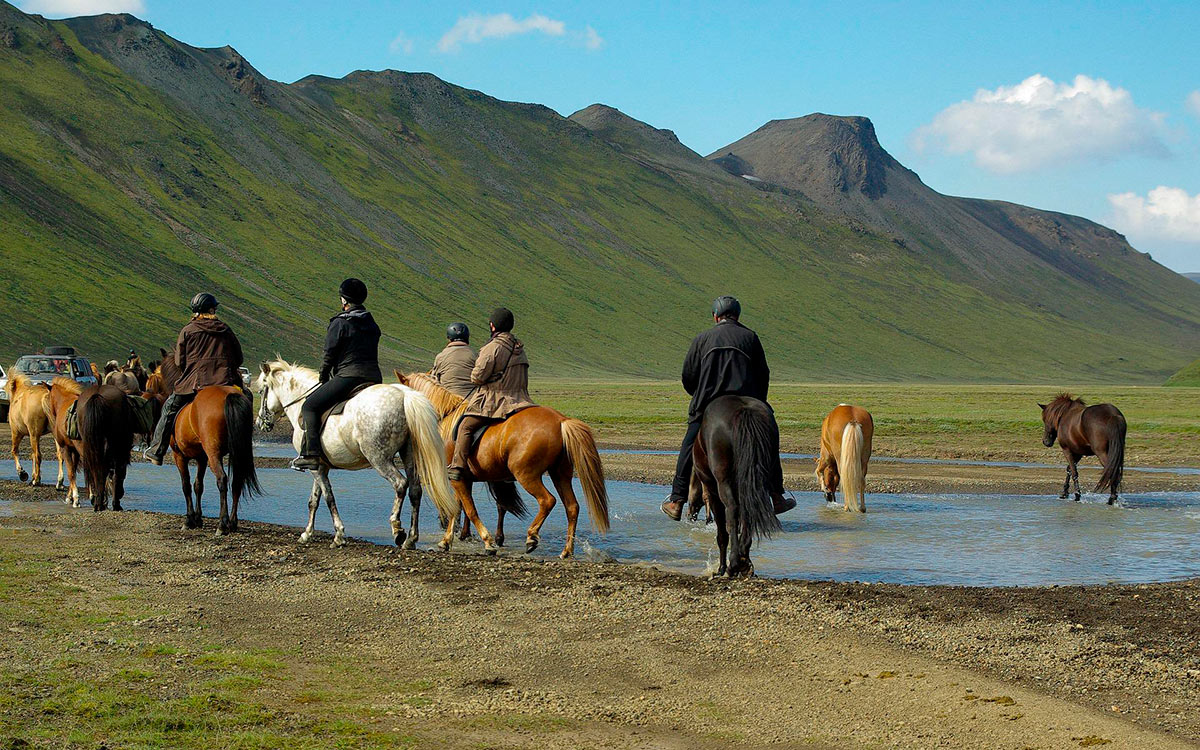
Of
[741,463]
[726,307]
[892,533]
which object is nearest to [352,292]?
[726,307]

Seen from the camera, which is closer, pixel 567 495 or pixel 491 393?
pixel 567 495

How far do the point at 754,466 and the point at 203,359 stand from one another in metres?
7.37

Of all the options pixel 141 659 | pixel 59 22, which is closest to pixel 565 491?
pixel 141 659

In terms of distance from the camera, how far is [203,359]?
14445 millimetres

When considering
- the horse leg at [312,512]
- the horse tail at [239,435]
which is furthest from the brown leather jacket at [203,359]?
the horse leg at [312,512]

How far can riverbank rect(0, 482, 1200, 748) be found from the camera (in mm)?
6660

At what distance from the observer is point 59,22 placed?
651 ft

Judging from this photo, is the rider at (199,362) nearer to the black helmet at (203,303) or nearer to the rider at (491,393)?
the black helmet at (203,303)

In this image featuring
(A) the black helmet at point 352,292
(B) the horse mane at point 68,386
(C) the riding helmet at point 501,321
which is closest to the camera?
(A) the black helmet at point 352,292

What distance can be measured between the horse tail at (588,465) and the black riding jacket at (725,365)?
56.7 inches

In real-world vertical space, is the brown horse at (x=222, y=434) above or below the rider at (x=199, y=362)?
below

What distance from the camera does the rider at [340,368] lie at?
1319 centimetres

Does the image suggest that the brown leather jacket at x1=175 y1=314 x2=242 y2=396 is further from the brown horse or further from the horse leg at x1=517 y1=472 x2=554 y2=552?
the horse leg at x1=517 y1=472 x2=554 y2=552

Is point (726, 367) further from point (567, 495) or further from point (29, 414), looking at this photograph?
point (29, 414)
